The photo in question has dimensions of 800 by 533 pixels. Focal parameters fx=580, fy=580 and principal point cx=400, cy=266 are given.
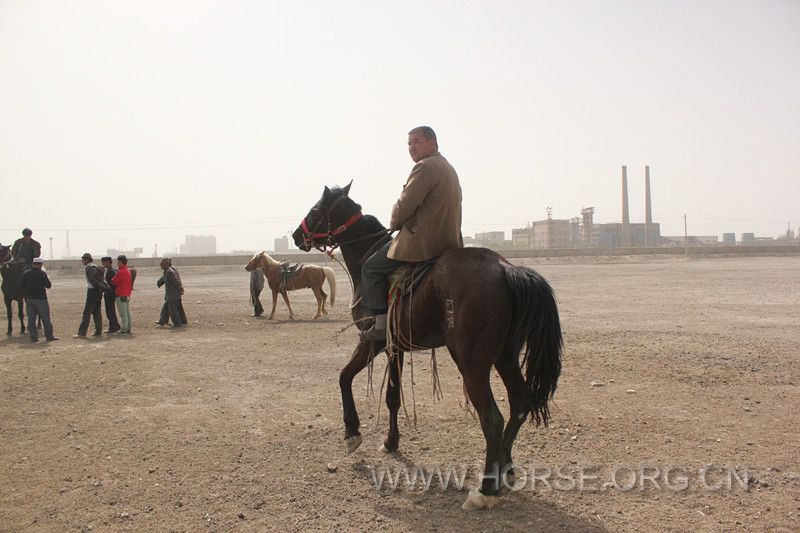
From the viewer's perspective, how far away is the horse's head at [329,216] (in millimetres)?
6426

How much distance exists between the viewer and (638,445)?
5.64 meters

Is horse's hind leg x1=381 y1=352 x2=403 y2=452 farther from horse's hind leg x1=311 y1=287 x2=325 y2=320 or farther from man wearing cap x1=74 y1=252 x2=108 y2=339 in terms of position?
horse's hind leg x1=311 y1=287 x2=325 y2=320

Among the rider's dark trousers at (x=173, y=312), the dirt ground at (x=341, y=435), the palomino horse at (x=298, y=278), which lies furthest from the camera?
the palomino horse at (x=298, y=278)

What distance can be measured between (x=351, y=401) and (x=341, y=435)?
2.20 feet

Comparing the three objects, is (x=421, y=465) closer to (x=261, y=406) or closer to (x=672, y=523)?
(x=672, y=523)

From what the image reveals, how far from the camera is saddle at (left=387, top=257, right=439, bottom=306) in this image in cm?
527

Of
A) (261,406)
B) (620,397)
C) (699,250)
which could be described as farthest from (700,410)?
(699,250)

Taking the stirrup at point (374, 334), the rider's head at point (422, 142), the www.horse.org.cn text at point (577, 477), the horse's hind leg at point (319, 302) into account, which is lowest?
the www.horse.org.cn text at point (577, 477)

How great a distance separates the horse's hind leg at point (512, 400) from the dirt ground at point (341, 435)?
35 cm

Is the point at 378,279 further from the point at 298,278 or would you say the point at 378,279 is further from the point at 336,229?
the point at 298,278

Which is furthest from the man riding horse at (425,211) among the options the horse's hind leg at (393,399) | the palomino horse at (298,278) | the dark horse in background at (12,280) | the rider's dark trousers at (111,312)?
the dark horse in background at (12,280)

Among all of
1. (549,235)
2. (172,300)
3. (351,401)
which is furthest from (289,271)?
(549,235)

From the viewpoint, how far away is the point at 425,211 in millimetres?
5383

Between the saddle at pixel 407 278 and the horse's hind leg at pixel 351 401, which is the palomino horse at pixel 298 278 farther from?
the saddle at pixel 407 278
